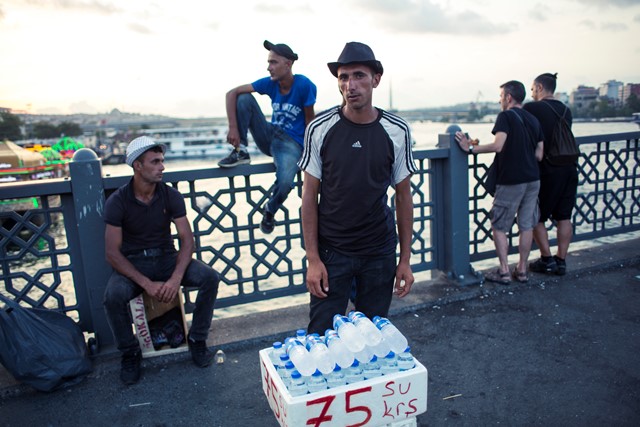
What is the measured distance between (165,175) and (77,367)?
1698 mm

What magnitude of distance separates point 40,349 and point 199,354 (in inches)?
45.6

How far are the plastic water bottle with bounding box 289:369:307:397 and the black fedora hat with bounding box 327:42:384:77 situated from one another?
161 centimetres

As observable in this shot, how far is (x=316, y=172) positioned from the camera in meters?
2.78

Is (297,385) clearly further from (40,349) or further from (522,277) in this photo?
(522,277)

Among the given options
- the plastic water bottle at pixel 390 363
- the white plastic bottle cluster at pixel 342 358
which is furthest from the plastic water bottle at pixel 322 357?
the plastic water bottle at pixel 390 363

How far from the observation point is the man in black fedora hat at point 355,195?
2.66 m

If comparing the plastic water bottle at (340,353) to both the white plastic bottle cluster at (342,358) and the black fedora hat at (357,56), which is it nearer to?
the white plastic bottle cluster at (342,358)

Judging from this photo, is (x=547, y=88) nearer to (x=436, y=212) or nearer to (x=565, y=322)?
(x=436, y=212)

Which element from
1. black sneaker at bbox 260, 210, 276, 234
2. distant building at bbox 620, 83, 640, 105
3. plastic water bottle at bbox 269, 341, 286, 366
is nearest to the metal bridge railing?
black sneaker at bbox 260, 210, 276, 234

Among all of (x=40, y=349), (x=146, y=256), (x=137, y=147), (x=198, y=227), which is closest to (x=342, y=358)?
(x=146, y=256)

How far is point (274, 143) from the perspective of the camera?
4.45 m

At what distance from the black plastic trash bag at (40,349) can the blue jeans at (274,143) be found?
77.0 inches

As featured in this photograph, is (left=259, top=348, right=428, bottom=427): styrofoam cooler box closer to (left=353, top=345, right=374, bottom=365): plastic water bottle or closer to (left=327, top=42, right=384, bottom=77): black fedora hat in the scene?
(left=353, top=345, right=374, bottom=365): plastic water bottle

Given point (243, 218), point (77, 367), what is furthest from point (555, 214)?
point (243, 218)
